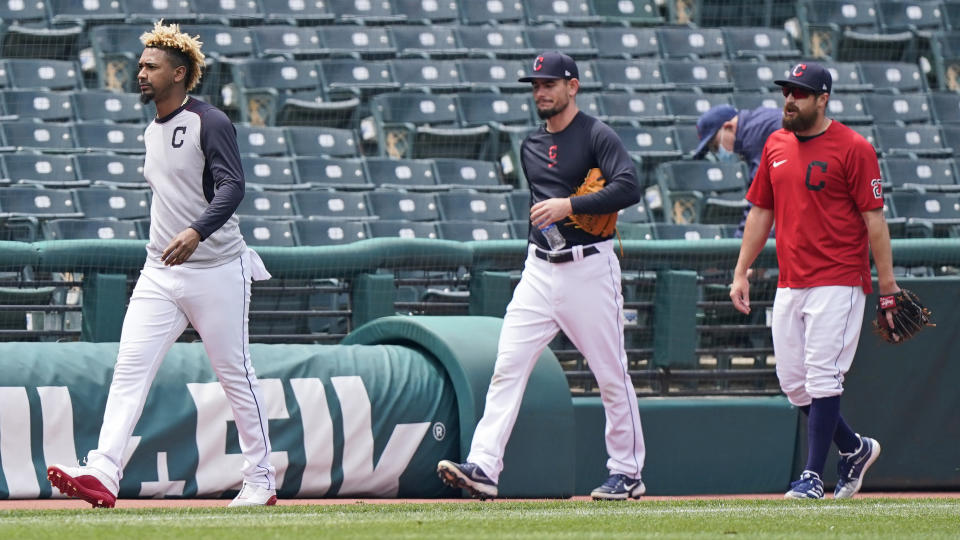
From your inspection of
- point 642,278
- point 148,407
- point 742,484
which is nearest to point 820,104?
point 642,278

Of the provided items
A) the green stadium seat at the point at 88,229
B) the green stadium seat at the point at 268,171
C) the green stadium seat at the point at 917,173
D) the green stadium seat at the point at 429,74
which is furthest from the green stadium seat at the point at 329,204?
the green stadium seat at the point at 917,173

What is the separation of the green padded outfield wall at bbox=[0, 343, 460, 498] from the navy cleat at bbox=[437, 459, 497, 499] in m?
0.63

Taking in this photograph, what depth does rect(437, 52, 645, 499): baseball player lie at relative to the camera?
5223mm

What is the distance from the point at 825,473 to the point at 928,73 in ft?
30.2

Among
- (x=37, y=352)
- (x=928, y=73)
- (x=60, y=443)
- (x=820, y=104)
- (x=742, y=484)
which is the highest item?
(x=928, y=73)

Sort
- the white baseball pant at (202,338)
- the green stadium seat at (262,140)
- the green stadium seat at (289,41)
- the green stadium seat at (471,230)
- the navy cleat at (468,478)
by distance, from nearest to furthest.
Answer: the white baseball pant at (202,338) < the navy cleat at (468,478) < the green stadium seat at (471,230) < the green stadium seat at (262,140) < the green stadium seat at (289,41)

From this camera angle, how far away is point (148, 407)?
209 inches

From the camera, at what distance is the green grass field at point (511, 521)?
149 inches

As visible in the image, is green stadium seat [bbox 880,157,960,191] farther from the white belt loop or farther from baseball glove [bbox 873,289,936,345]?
the white belt loop

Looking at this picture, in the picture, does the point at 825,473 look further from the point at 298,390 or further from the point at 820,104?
the point at 298,390

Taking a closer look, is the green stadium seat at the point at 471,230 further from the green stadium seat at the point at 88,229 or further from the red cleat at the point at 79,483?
the red cleat at the point at 79,483

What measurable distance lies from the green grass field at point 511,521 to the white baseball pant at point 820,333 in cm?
50

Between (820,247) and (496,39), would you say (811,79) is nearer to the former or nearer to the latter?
(820,247)

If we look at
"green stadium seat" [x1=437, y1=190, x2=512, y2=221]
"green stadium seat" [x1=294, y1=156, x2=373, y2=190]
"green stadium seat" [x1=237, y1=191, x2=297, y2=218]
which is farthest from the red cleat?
"green stadium seat" [x1=294, y1=156, x2=373, y2=190]
